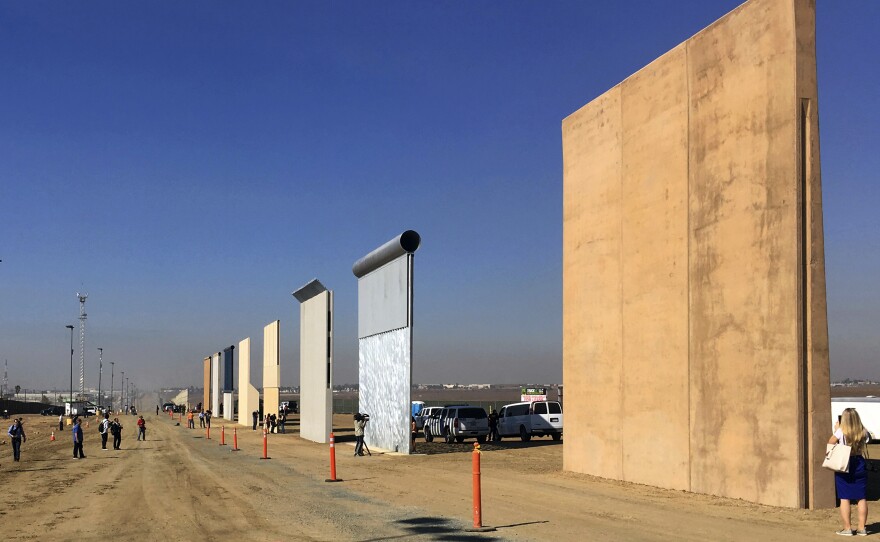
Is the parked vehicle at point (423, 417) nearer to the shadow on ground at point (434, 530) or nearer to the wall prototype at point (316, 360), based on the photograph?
the wall prototype at point (316, 360)

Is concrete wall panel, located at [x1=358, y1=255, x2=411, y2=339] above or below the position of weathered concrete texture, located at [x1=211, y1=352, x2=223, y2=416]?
above

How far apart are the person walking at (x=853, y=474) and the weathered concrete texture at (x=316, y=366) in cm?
2953

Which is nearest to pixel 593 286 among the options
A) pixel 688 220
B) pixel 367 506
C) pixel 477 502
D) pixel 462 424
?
pixel 688 220

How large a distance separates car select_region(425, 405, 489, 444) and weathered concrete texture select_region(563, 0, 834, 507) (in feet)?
58.2

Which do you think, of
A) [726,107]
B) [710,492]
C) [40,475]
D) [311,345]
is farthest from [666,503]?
[311,345]

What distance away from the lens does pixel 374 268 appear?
3675cm

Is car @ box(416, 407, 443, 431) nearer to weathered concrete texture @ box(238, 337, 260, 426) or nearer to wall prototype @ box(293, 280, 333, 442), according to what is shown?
wall prototype @ box(293, 280, 333, 442)

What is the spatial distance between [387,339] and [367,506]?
19.2 metres

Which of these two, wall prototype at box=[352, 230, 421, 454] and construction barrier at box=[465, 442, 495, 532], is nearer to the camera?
construction barrier at box=[465, 442, 495, 532]

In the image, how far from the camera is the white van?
38.8 m

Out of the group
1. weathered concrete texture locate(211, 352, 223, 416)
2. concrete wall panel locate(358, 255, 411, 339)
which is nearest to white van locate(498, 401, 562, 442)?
concrete wall panel locate(358, 255, 411, 339)

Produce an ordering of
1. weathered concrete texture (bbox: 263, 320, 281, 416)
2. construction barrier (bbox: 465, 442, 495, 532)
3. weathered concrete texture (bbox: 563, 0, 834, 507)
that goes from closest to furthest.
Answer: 1. construction barrier (bbox: 465, 442, 495, 532)
2. weathered concrete texture (bbox: 563, 0, 834, 507)
3. weathered concrete texture (bbox: 263, 320, 281, 416)

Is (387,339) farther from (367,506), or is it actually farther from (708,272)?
(708,272)

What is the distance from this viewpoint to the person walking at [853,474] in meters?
10.9
